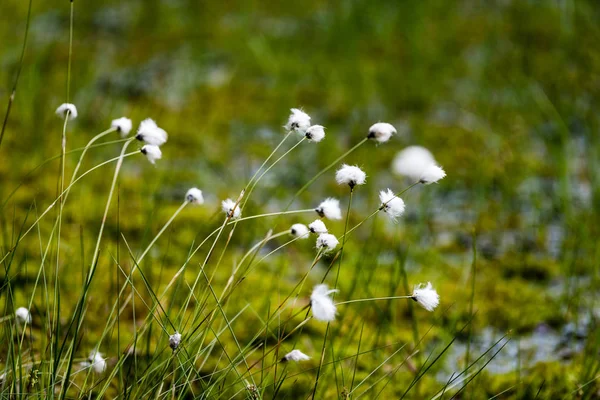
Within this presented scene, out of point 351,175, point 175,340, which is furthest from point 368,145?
point 175,340

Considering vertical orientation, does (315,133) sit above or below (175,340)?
above

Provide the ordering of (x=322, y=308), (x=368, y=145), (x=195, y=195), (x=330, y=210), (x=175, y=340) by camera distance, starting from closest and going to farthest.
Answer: (x=322, y=308)
(x=175, y=340)
(x=330, y=210)
(x=195, y=195)
(x=368, y=145)

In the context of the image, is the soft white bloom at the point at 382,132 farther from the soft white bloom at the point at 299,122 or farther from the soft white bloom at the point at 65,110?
the soft white bloom at the point at 65,110

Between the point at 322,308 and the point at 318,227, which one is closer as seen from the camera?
the point at 322,308

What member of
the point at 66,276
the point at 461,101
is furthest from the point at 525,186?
the point at 66,276

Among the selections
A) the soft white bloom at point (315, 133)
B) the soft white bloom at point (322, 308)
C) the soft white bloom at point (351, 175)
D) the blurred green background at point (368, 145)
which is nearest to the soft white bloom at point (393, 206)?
the soft white bloom at point (351, 175)

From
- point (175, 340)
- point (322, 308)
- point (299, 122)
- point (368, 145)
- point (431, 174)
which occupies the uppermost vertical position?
point (299, 122)

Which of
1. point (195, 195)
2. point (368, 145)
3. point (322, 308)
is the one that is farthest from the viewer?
point (368, 145)

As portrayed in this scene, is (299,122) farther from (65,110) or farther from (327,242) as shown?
(65,110)

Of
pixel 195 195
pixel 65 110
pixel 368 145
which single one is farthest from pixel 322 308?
pixel 368 145
